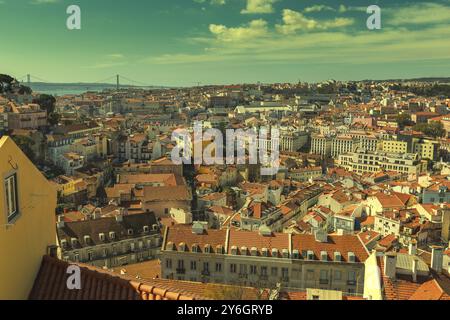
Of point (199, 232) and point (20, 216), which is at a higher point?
point (20, 216)

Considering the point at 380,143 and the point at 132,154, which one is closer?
the point at 132,154

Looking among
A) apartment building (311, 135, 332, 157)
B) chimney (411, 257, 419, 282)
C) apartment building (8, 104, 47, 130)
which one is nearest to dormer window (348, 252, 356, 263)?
chimney (411, 257, 419, 282)

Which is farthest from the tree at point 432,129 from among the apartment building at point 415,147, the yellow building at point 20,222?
the yellow building at point 20,222

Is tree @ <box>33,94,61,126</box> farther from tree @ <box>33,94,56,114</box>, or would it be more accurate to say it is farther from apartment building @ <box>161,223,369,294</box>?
apartment building @ <box>161,223,369,294</box>

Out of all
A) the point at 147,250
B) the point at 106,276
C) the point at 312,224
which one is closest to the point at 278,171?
the point at 312,224

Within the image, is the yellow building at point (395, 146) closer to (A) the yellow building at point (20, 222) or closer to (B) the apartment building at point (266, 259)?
(B) the apartment building at point (266, 259)
